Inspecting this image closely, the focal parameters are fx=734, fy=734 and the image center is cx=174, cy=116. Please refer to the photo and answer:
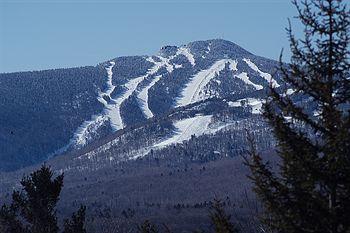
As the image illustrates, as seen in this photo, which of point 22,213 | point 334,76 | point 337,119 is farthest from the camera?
point 22,213

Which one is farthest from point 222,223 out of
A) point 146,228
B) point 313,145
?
point 146,228

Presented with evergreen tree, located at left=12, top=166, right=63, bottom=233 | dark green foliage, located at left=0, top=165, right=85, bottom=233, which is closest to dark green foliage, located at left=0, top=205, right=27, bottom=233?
dark green foliage, located at left=0, top=165, right=85, bottom=233

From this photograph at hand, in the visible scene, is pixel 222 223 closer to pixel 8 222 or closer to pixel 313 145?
pixel 313 145

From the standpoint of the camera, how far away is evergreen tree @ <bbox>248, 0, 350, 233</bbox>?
14719 millimetres

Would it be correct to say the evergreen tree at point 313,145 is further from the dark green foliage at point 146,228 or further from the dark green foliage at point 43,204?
the dark green foliage at point 43,204

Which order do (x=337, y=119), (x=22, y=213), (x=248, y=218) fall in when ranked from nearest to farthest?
(x=337, y=119) → (x=22, y=213) → (x=248, y=218)

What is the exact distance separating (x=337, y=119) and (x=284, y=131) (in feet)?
4.08

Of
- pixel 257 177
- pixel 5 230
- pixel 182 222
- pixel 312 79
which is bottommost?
pixel 182 222

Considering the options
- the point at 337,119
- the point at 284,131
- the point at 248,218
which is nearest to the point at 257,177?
the point at 284,131

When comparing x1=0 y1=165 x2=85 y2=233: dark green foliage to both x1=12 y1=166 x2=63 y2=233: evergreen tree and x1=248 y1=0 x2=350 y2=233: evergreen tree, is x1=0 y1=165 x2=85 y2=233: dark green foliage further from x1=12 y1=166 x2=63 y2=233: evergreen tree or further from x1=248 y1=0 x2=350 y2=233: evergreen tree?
x1=248 y1=0 x2=350 y2=233: evergreen tree

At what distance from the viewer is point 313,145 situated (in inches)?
602

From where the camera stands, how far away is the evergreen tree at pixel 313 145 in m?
14.7

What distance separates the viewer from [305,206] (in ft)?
48.9

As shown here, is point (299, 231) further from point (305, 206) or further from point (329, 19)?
point (329, 19)
